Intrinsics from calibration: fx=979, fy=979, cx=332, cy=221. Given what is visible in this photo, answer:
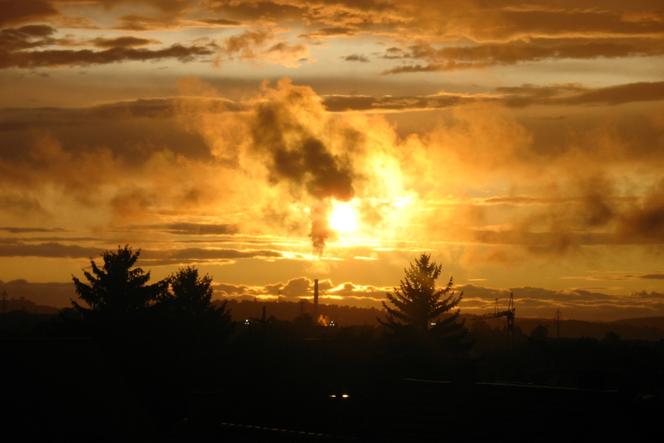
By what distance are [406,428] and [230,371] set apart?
33.9 m

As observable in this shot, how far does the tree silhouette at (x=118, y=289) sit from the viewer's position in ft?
274

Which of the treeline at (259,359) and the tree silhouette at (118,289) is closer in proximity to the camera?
the treeline at (259,359)

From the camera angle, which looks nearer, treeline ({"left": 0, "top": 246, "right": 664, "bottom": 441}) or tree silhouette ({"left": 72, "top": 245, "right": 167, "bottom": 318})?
treeline ({"left": 0, "top": 246, "right": 664, "bottom": 441})

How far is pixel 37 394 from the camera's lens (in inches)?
1123

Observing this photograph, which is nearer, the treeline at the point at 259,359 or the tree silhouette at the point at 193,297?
the treeline at the point at 259,359

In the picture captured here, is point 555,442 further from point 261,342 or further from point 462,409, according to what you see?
point 261,342

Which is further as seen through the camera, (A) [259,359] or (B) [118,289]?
(B) [118,289]

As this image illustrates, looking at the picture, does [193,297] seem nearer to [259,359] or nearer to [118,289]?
[118,289]

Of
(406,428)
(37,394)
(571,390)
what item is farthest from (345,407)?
(37,394)

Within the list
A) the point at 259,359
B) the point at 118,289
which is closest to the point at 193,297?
the point at 118,289

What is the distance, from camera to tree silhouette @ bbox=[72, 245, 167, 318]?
8350 cm

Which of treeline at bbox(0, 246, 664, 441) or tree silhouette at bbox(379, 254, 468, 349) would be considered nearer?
treeline at bbox(0, 246, 664, 441)

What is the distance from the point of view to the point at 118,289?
83750 millimetres

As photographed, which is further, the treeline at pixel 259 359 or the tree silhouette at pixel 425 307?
the tree silhouette at pixel 425 307
